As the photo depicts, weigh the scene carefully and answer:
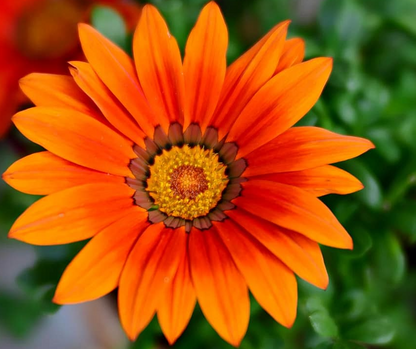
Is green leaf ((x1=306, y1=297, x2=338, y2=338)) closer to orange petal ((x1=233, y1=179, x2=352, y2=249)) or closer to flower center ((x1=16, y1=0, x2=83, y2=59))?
orange petal ((x1=233, y1=179, x2=352, y2=249))

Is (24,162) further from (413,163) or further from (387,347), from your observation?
(387,347)

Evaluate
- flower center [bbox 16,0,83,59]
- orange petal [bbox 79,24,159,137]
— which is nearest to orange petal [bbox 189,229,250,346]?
orange petal [bbox 79,24,159,137]

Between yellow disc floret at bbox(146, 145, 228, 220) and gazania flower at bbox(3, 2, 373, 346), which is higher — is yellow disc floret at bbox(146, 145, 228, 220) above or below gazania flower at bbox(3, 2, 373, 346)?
below

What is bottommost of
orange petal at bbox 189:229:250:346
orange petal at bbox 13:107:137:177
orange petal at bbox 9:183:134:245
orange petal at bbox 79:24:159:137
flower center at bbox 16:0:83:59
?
flower center at bbox 16:0:83:59

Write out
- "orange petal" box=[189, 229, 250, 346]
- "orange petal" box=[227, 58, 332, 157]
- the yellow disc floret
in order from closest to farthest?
1. "orange petal" box=[189, 229, 250, 346]
2. "orange petal" box=[227, 58, 332, 157]
3. the yellow disc floret

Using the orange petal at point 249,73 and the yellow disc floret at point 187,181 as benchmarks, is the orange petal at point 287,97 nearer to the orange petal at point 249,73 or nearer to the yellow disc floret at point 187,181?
the orange petal at point 249,73

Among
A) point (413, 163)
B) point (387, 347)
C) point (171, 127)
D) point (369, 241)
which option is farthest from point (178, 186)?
point (387, 347)

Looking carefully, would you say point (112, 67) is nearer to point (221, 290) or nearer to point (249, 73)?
point (249, 73)
